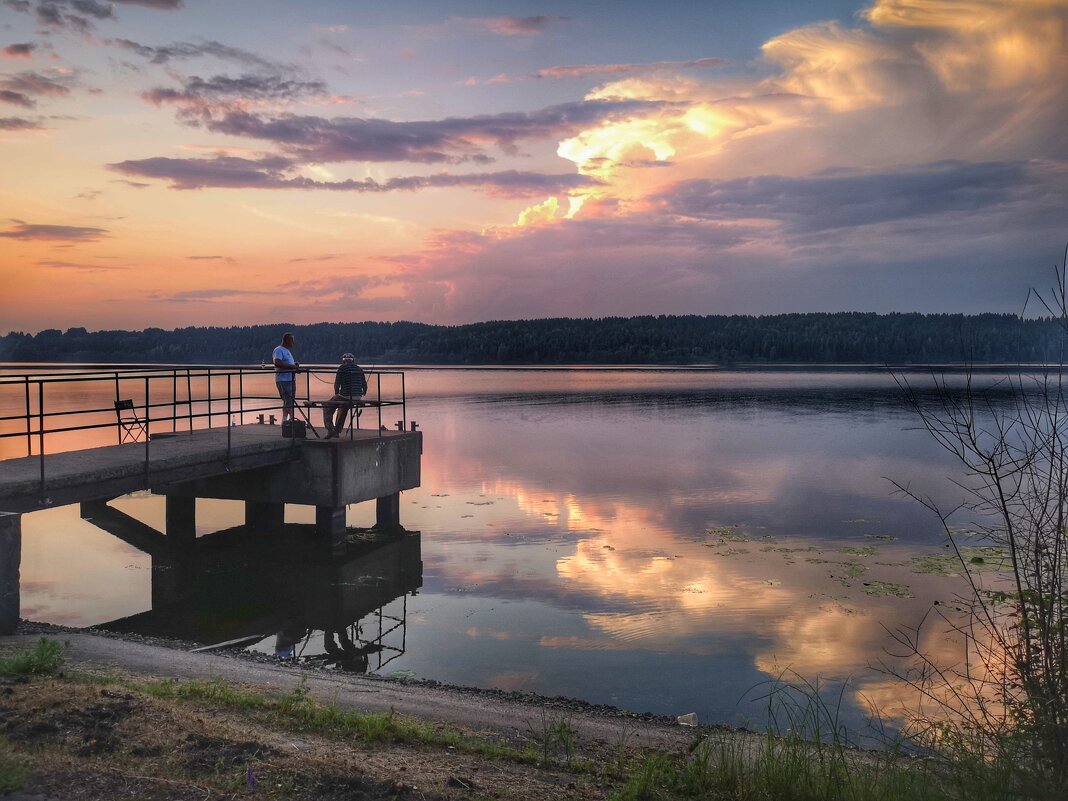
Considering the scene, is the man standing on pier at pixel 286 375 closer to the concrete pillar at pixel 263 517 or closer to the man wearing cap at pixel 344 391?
the man wearing cap at pixel 344 391

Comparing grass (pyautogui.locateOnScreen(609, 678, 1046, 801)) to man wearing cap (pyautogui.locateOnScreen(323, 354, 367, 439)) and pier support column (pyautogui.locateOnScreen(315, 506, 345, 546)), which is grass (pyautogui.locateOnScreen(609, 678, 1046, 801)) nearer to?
pier support column (pyautogui.locateOnScreen(315, 506, 345, 546))

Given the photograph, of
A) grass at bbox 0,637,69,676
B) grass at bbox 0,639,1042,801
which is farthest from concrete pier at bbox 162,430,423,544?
grass at bbox 0,637,69,676

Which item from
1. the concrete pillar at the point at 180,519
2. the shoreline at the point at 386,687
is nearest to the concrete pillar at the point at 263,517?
the concrete pillar at the point at 180,519

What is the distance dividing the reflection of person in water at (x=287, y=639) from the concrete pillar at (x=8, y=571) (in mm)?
3298

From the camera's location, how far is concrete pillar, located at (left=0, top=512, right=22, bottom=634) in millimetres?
9312

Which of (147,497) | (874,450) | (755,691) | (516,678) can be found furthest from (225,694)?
(874,450)

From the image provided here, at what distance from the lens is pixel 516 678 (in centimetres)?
1052

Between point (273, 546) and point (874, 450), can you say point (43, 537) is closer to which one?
point (273, 546)

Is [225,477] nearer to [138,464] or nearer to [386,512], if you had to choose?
[386,512]

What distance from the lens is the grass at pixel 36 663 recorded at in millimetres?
7369

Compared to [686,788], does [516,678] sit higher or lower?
lower

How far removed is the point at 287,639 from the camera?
1231cm

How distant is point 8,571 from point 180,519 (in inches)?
367

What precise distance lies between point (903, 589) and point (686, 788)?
10.2 meters
